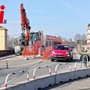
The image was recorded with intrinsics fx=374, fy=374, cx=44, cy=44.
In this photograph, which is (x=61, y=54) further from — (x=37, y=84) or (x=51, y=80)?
(x=37, y=84)

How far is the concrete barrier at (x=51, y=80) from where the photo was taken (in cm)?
1555

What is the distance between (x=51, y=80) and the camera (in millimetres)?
19188

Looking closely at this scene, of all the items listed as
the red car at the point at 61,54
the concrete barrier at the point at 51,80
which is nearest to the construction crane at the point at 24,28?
the red car at the point at 61,54

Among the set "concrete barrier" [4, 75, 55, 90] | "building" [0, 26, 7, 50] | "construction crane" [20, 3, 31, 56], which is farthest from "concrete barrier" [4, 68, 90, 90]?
"building" [0, 26, 7, 50]

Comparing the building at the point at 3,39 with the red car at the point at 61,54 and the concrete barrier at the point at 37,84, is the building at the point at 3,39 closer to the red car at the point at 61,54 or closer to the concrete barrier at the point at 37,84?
the red car at the point at 61,54

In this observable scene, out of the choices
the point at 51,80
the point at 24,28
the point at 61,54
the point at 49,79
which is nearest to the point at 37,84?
the point at 49,79

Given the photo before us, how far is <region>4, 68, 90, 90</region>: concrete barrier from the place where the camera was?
51.0 ft

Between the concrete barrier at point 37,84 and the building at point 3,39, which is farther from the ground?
the building at point 3,39

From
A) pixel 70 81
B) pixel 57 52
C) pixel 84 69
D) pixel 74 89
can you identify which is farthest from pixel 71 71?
pixel 57 52

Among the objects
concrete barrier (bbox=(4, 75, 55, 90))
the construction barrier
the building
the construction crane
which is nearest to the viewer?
concrete barrier (bbox=(4, 75, 55, 90))

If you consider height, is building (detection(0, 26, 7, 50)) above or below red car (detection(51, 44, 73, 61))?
above

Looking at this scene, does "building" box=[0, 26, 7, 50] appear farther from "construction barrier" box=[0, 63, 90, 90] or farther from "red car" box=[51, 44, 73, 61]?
"construction barrier" box=[0, 63, 90, 90]

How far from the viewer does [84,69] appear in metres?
24.3

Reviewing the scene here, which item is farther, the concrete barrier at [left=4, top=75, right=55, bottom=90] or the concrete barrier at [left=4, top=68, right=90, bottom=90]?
the concrete barrier at [left=4, top=68, right=90, bottom=90]
